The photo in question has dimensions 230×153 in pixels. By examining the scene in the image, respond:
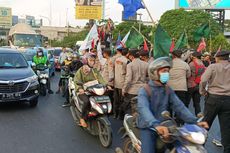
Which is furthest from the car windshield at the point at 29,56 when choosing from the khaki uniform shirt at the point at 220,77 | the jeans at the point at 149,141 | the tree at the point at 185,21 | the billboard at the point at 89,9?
the tree at the point at 185,21

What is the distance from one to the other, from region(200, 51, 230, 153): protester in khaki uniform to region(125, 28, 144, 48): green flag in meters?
5.73

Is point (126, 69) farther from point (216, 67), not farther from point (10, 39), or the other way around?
point (10, 39)

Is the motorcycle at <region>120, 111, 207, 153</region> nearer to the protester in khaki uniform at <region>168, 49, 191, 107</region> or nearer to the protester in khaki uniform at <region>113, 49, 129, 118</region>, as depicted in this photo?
the protester in khaki uniform at <region>168, 49, 191, 107</region>

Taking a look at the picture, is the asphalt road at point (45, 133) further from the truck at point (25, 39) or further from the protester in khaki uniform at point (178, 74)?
the truck at point (25, 39)

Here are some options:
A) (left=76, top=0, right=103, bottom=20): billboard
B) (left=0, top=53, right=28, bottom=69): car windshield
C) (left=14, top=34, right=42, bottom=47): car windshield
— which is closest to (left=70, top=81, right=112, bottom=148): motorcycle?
(left=0, top=53, right=28, bottom=69): car windshield

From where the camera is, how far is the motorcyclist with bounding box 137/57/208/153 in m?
4.35

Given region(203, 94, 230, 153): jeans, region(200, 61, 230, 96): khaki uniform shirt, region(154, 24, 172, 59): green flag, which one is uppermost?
region(154, 24, 172, 59): green flag

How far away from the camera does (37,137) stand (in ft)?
24.2

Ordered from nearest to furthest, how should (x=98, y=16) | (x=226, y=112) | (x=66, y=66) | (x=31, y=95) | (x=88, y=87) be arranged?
1. (x=226, y=112)
2. (x=88, y=87)
3. (x=31, y=95)
4. (x=66, y=66)
5. (x=98, y=16)

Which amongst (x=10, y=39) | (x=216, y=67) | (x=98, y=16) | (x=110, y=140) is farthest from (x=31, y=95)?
(x=98, y=16)

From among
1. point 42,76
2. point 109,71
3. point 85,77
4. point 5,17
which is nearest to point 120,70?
point 109,71

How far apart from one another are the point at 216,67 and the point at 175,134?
8.19 feet

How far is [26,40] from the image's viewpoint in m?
24.1

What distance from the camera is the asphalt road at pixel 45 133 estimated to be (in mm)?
6703
